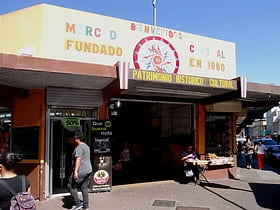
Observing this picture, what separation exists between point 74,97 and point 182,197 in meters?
4.07

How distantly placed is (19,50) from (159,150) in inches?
329

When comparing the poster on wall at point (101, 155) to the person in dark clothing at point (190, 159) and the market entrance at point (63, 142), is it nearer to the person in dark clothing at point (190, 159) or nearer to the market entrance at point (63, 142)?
the market entrance at point (63, 142)

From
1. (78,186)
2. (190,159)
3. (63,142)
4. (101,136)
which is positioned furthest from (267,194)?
(63,142)

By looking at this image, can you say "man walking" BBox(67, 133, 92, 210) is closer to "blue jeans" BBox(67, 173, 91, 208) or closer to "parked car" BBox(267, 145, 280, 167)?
"blue jeans" BBox(67, 173, 91, 208)

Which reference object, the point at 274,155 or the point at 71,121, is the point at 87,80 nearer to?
the point at 71,121

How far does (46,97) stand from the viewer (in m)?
9.22

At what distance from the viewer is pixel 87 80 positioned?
8.69m

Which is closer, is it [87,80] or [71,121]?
[87,80]

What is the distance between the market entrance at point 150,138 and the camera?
42.4 ft

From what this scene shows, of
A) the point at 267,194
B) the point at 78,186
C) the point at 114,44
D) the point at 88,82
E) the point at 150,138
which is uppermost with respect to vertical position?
the point at 114,44

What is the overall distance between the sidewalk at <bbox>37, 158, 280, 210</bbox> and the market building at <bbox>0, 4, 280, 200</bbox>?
87 cm

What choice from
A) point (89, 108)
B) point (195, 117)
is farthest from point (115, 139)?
point (89, 108)

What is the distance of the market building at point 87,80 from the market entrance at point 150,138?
0.54 meters

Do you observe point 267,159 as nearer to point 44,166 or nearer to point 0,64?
point 44,166
